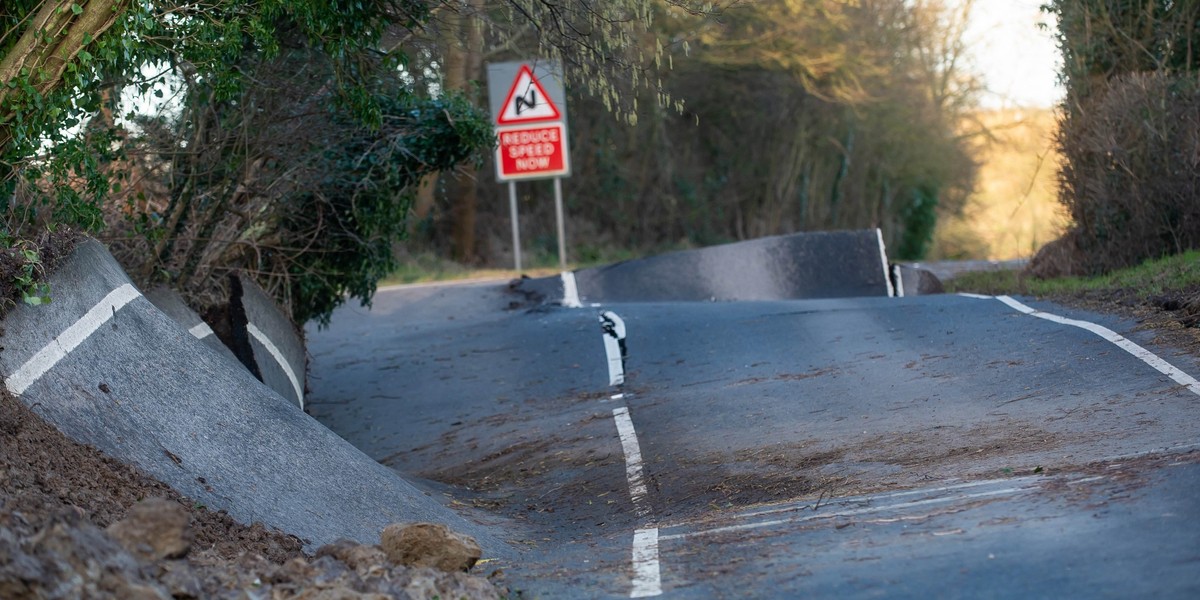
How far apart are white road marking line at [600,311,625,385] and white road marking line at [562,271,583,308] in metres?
2.10

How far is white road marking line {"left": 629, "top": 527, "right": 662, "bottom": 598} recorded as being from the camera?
18.2ft

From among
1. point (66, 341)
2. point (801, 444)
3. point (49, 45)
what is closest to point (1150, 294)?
point (801, 444)

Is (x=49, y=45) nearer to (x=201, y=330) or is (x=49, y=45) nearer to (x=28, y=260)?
(x=28, y=260)

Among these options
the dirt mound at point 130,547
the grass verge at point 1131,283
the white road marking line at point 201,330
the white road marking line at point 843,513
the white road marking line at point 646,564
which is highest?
the white road marking line at point 201,330

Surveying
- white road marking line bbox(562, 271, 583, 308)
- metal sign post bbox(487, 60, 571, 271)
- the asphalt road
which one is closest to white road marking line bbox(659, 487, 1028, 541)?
the asphalt road

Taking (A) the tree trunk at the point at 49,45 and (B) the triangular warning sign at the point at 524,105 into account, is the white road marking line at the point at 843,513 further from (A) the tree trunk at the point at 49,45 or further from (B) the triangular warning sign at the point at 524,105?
(B) the triangular warning sign at the point at 524,105

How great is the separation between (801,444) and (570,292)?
9972mm

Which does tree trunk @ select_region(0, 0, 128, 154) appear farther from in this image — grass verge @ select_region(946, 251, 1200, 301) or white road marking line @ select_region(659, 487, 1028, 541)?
grass verge @ select_region(946, 251, 1200, 301)

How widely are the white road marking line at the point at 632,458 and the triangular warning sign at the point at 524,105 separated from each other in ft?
37.1

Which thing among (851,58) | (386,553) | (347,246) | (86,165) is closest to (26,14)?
(86,165)

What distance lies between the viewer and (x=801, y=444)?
8.81 metres

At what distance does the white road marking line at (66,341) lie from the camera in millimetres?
6527

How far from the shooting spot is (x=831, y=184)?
3712 centimetres

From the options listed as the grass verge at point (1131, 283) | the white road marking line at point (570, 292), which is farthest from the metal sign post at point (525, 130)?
the grass verge at point (1131, 283)
